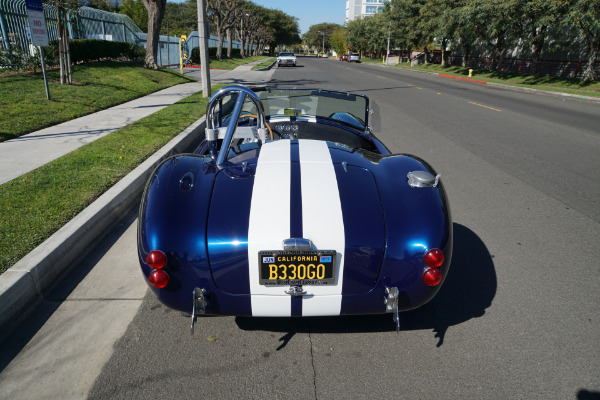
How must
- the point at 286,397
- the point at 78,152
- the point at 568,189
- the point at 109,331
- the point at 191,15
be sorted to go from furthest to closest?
1. the point at 191,15
2. the point at 78,152
3. the point at 568,189
4. the point at 109,331
5. the point at 286,397

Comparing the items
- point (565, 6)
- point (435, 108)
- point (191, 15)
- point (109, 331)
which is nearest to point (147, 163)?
point (109, 331)

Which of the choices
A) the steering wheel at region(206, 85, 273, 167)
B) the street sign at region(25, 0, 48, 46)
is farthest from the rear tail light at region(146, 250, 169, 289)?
the street sign at region(25, 0, 48, 46)

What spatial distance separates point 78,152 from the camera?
596 cm

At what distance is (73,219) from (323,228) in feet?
8.48

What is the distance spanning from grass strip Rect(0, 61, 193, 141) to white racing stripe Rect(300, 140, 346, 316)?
6.61 m

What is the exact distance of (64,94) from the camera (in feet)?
34.3

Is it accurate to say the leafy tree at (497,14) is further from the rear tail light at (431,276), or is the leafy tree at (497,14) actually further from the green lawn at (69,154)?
the rear tail light at (431,276)

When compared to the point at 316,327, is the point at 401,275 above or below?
above

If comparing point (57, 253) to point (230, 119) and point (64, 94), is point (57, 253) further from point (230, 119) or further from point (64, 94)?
point (64, 94)

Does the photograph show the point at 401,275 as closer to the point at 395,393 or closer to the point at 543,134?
the point at 395,393

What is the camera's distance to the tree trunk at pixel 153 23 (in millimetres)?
17719

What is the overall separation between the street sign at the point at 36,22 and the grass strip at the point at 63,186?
3.44 m

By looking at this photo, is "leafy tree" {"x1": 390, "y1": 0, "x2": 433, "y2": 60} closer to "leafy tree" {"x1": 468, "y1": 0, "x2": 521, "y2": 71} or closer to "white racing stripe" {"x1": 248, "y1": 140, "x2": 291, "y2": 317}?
"leafy tree" {"x1": 468, "y1": 0, "x2": 521, "y2": 71}

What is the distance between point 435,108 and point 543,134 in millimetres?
4161
